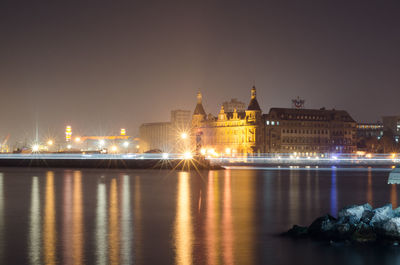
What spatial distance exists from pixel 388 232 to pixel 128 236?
8196 mm

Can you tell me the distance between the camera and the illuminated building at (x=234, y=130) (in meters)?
152

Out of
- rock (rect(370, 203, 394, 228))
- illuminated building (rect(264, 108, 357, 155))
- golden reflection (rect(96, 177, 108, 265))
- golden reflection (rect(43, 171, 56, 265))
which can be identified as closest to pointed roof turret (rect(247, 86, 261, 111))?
illuminated building (rect(264, 108, 357, 155))

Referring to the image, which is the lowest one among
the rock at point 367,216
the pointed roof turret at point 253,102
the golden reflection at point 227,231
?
the golden reflection at point 227,231

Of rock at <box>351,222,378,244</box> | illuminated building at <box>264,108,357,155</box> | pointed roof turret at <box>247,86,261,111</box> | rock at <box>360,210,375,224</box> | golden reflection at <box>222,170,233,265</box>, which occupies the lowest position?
golden reflection at <box>222,170,233,265</box>

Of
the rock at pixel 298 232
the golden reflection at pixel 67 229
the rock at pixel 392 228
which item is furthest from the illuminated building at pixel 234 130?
the rock at pixel 392 228

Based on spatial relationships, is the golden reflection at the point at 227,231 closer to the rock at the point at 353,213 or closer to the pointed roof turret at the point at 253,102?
the rock at the point at 353,213

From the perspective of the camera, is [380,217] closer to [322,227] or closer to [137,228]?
[322,227]

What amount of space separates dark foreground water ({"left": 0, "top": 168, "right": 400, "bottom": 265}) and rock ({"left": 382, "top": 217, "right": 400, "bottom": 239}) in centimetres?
91

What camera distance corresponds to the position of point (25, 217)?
2548 cm

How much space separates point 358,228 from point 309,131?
474 ft

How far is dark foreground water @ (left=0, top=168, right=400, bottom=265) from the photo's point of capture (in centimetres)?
1703

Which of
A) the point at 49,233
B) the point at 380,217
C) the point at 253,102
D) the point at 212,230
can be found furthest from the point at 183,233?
the point at 253,102

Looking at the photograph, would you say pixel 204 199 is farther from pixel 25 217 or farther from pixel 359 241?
pixel 359 241

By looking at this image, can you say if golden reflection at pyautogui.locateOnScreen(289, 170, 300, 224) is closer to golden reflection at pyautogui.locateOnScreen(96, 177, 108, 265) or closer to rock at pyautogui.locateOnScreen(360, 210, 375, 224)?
rock at pyautogui.locateOnScreen(360, 210, 375, 224)
